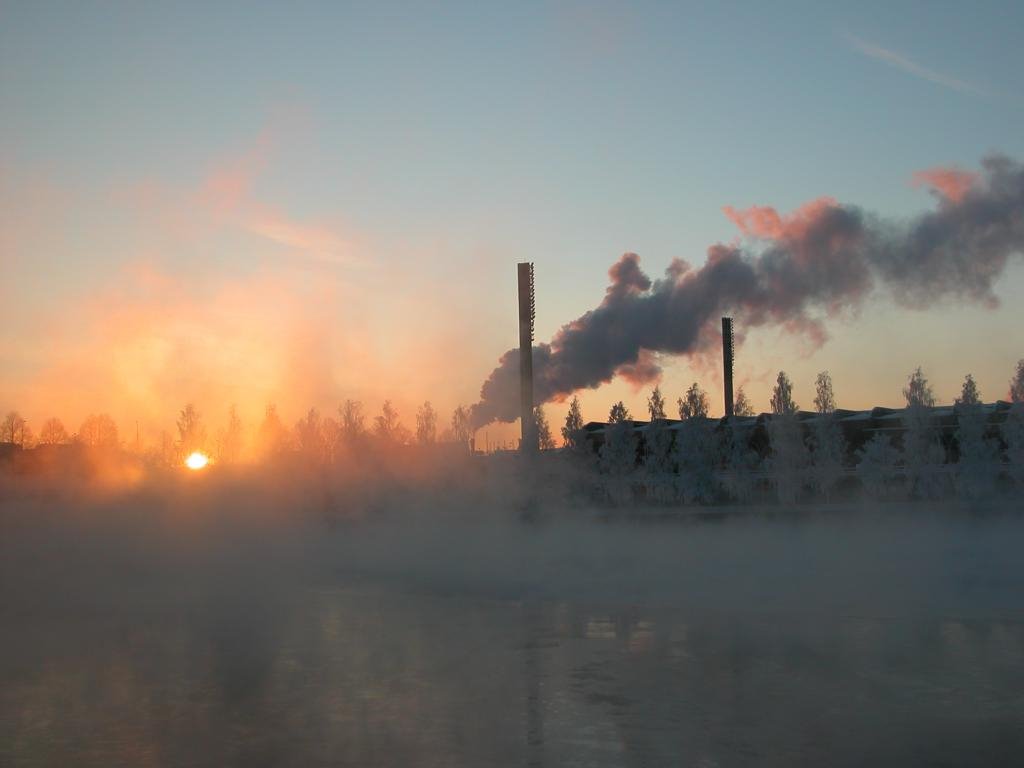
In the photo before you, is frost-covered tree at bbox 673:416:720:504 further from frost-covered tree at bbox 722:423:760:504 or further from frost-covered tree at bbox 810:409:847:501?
frost-covered tree at bbox 810:409:847:501

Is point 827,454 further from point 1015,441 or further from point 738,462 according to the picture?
point 1015,441

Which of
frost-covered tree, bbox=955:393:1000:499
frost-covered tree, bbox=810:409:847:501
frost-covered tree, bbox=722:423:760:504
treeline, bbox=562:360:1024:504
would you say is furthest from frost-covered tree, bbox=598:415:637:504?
frost-covered tree, bbox=955:393:1000:499

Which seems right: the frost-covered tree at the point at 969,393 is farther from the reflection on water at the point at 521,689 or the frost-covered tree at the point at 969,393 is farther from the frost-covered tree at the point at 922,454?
the reflection on water at the point at 521,689

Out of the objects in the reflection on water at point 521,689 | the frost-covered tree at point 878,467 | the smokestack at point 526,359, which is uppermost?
the smokestack at point 526,359

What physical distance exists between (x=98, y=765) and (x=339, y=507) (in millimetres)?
55011

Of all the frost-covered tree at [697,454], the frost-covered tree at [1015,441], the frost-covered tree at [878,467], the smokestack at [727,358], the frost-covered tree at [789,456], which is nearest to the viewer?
the frost-covered tree at [1015,441]

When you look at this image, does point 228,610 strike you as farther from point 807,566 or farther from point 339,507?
point 339,507

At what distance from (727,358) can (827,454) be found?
45.9 feet

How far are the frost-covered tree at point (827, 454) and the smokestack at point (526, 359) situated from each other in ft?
72.7

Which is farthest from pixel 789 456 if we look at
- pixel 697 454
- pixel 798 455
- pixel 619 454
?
pixel 619 454

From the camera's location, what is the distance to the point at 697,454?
82.1 m

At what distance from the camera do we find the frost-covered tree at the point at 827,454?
254 ft

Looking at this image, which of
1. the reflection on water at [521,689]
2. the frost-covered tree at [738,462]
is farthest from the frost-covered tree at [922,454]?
the reflection on water at [521,689]

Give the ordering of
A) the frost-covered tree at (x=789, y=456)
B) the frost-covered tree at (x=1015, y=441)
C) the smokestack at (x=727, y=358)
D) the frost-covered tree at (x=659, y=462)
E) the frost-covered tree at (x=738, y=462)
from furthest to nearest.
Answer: the smokestack at (x=727, y=358) → the frost-covered tree at (x=659, y=462) → the frost-covered tree at (x=738, y=462) → the frost-covered tree at (x=789, y=456) → the frost-covered tree at (x=1015, y=441)
